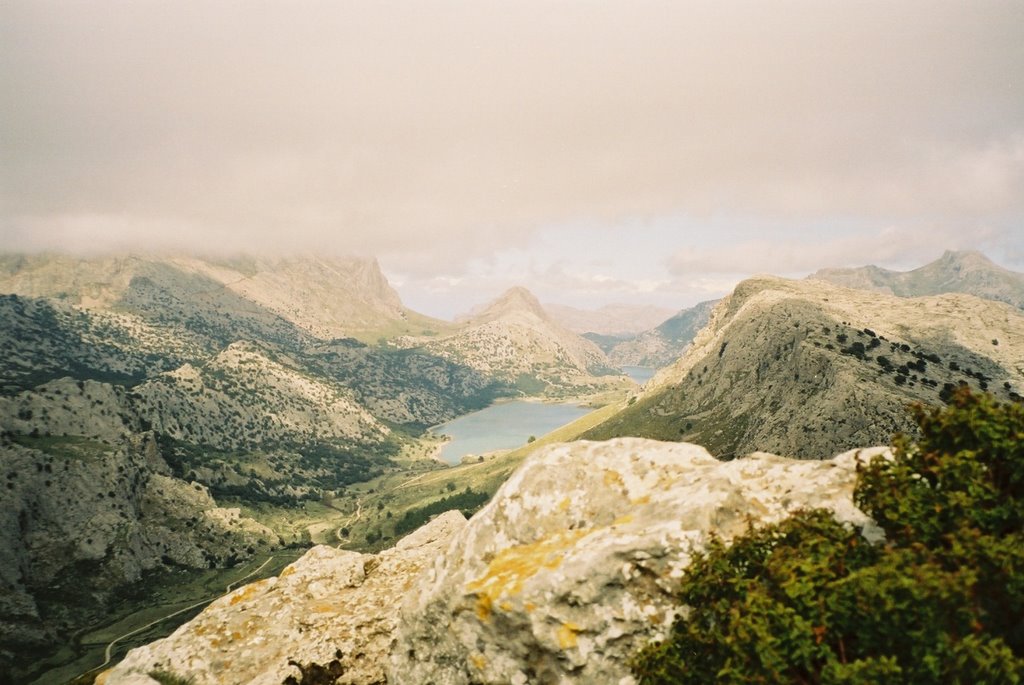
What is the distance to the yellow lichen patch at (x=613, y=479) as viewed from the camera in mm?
16938

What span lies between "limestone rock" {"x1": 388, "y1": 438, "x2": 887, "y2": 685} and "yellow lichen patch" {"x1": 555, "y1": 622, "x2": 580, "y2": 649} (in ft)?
0.09

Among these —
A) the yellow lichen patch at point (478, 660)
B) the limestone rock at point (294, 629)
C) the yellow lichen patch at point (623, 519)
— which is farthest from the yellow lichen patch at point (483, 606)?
the yellow lichen patch at point (623, 519)

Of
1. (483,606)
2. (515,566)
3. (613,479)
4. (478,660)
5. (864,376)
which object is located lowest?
(864,376)

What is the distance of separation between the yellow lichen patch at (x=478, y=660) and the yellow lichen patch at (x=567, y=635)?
8.74 feet

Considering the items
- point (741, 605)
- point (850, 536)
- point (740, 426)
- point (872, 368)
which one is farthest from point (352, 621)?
point (740, 426)

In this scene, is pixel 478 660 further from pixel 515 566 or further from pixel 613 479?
pixel 613 479

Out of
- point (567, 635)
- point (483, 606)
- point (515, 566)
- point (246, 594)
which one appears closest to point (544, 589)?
point (567, 635)

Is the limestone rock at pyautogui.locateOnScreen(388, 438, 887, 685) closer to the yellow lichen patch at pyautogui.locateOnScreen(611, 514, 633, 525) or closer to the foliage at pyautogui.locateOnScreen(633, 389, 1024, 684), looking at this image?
the yellow lichen patch at pyautogui.locateOnScreen(611, 514, 633, 525)

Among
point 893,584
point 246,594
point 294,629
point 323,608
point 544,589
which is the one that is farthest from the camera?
point 246,594

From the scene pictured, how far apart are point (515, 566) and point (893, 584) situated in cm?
963

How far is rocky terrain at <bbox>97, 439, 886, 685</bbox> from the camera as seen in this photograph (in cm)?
1315

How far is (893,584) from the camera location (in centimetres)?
852

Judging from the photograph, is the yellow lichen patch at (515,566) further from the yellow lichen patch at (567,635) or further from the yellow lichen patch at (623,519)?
the yellow lichen patch at (567,635)

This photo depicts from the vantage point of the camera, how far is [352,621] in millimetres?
21531
